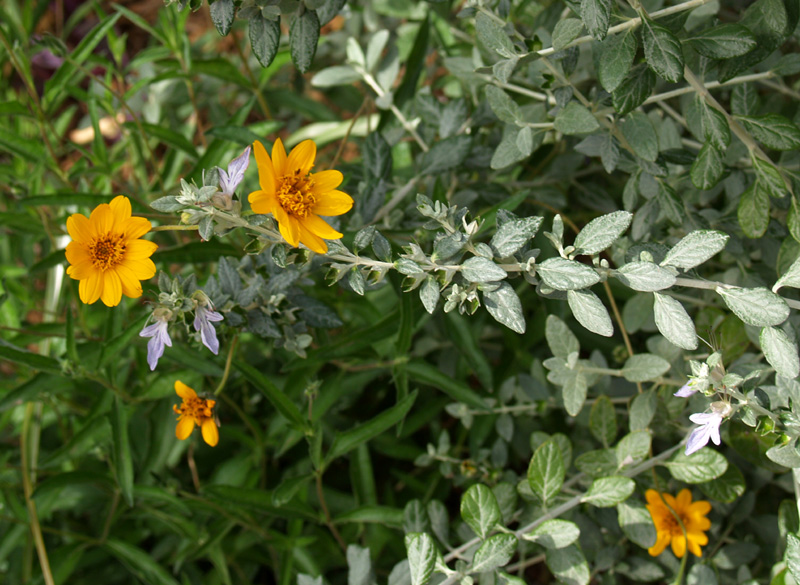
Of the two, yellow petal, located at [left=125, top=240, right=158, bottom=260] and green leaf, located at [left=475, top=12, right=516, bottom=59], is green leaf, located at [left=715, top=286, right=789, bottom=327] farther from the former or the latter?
yellow petal, located at [left=125, top=240, right=158, bottom=260]

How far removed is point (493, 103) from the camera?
1.12m

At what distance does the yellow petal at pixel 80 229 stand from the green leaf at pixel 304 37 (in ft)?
1.27

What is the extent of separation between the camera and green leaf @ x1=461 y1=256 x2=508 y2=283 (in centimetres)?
82

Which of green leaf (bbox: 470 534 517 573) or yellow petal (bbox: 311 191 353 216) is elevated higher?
yellow petal (bbox: 311 191 353 216)

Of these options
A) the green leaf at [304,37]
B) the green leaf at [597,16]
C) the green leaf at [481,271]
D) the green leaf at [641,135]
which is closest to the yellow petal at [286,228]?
the green leaf at [481,271]

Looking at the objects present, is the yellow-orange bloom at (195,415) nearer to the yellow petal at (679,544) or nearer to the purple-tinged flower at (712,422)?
the purple-tinged flower at (712,422)

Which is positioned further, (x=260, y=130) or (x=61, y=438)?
(x=61, y=438)

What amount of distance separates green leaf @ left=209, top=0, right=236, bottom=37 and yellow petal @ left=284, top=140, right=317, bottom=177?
193mm

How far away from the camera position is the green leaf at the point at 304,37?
39.6 inches

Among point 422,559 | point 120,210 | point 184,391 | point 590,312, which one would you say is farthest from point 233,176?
point 422,559

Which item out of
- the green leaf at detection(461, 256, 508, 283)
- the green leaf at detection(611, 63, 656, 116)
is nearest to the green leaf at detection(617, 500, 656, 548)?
the green leaf at detection(461, 256, 508, 283)

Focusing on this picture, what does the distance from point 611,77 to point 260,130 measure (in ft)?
2.54

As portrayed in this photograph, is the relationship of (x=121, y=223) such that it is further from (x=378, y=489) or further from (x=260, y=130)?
(x=378, y=489)

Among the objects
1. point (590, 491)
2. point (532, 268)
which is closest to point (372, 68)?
point (532, 268)
